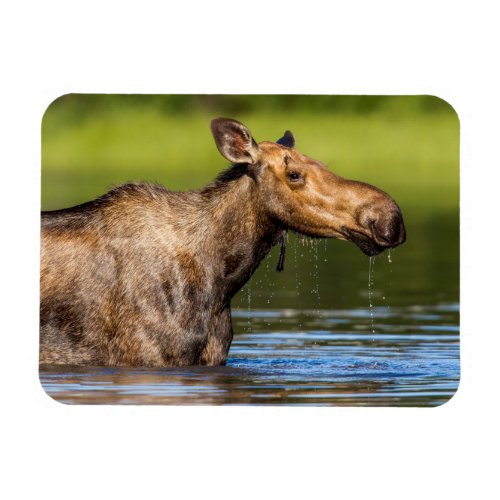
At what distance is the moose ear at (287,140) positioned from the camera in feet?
53.6

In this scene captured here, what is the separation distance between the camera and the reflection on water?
50.0ft

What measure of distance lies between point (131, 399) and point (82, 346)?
1.01 metres

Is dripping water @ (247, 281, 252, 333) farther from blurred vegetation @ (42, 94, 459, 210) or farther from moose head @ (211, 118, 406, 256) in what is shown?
moose head @ (211, 118, 406, 256)

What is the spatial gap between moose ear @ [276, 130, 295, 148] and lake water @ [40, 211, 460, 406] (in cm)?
85

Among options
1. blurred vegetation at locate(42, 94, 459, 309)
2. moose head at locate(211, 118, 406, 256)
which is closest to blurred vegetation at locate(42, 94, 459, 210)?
blurred vegetation at locate(42, 94, 459, 309)

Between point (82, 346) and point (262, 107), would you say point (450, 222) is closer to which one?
point (262, 107)

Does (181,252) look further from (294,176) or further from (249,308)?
(249,308)

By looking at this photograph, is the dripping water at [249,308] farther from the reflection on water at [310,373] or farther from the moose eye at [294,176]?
the moose eye at [294,176]

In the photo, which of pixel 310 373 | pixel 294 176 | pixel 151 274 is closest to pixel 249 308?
pixel 310 373

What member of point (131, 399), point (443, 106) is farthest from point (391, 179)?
point (131, 399)

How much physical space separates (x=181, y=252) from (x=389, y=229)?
1.78 m

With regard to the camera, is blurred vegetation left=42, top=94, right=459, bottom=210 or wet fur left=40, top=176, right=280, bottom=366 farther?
blurred vegetation left=42, top=94, right=459, bottom=210

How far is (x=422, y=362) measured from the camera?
1670 cm

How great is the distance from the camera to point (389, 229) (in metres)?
15.4
